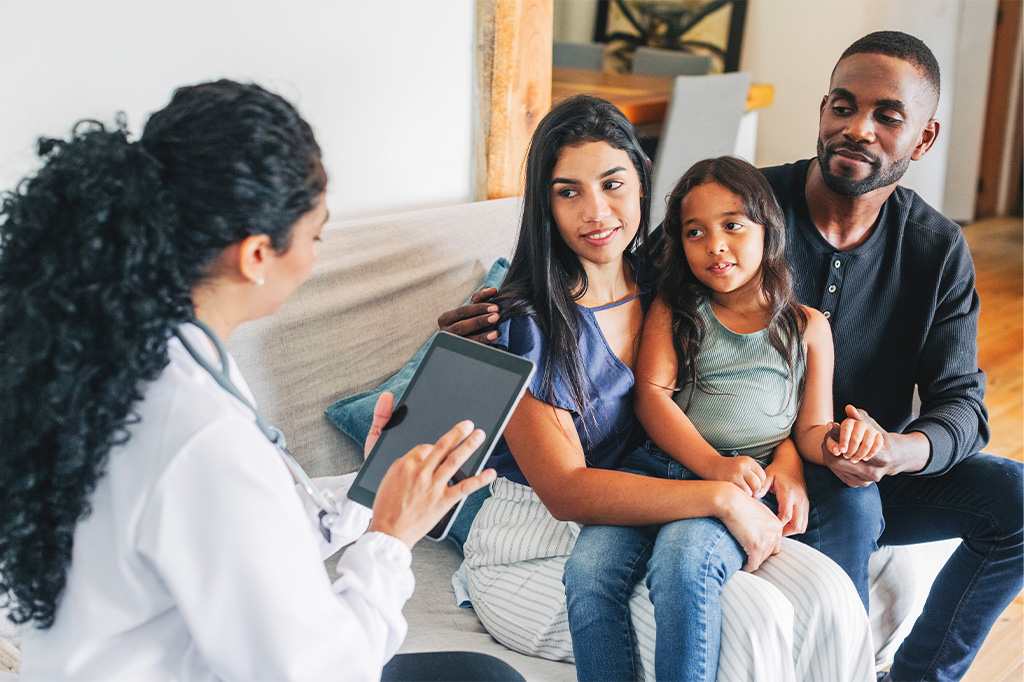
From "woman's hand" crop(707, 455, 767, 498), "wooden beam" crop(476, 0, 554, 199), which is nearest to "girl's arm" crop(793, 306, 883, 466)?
"woman's hand" crop(707, 455, 767, 498)

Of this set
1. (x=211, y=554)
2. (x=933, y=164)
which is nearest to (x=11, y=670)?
(x=211, y=554)

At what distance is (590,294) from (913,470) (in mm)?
597

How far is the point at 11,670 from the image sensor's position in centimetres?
112

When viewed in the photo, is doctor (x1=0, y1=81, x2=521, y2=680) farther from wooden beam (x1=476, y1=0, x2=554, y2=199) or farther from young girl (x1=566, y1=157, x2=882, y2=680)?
wooden beam (x1=476, y1=0, x2=554, y2=199)

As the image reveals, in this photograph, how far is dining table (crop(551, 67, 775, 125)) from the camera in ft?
10.2

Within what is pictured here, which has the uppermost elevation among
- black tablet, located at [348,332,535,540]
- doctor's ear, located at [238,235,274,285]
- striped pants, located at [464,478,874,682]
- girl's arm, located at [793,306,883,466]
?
doctor's ear, located at [238,235,274,285]

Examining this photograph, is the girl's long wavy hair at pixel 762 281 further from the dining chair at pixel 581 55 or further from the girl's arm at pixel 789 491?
the dining chair at pixel 581 55

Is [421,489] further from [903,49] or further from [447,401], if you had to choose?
[903,49]

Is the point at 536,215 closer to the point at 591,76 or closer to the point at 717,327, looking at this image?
the point at 717,327

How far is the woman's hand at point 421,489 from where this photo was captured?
2.93ft

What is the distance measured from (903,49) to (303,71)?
3.56ft

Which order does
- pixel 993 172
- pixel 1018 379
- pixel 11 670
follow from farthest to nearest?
pixel 993 172 → pixel 1018 379 → pixel 11 670

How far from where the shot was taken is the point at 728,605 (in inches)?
A: 44.9

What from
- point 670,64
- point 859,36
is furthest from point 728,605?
point 859,36
